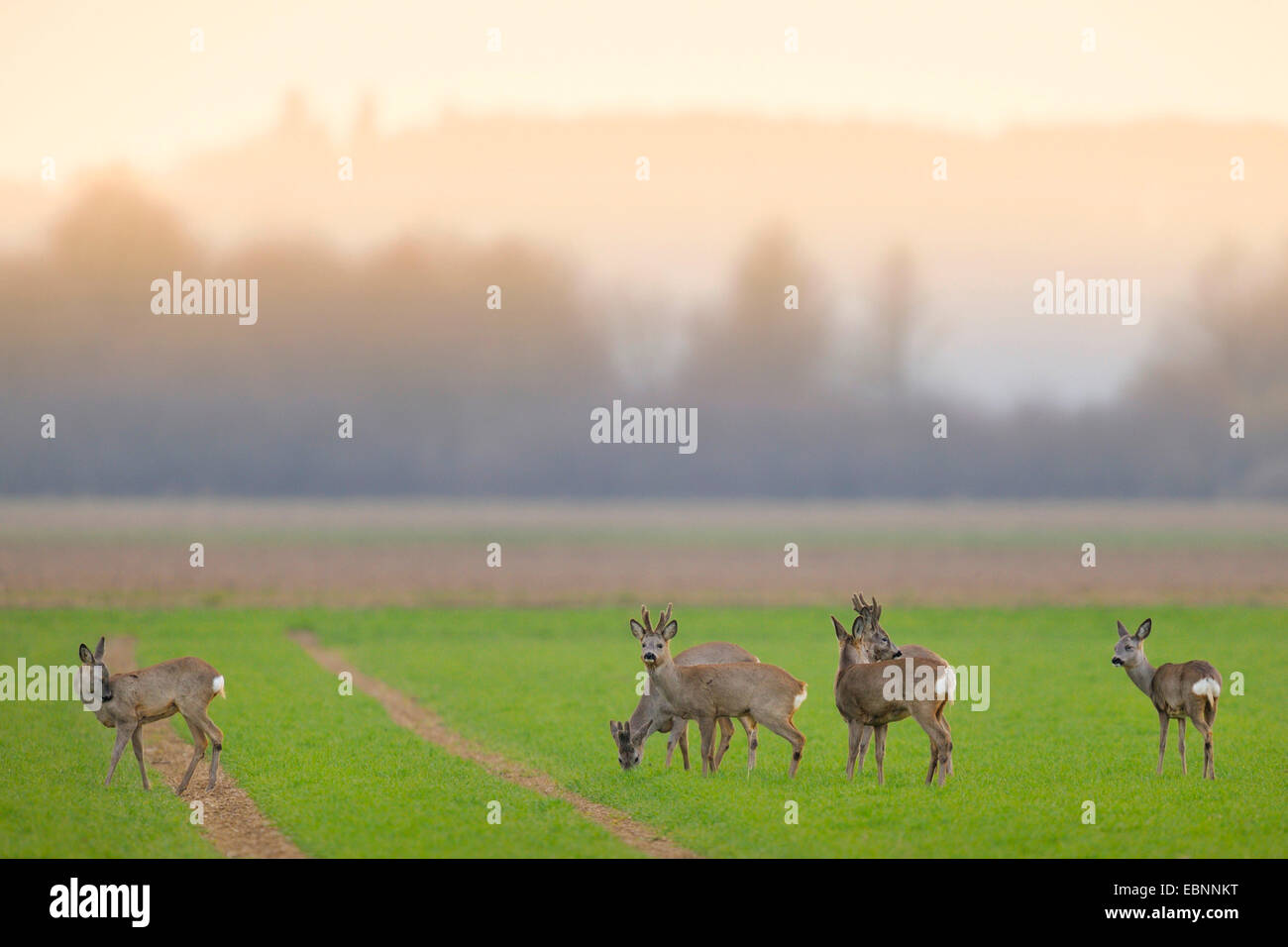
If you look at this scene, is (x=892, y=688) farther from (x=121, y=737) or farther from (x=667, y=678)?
(x=121, y=737)

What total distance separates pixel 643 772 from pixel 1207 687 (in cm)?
895

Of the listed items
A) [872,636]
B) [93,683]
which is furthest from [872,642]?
[93,683]

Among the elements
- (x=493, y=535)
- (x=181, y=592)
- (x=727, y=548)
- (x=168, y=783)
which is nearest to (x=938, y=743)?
(x=168, y=783)

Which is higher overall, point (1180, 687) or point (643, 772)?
point (1180, 687)

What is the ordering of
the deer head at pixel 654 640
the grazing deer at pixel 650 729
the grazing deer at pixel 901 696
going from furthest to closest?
1. the grazing deer at pixel 650 729
2. the deer head at pixel 654 640
3. the grazing deer at pixel 901 696

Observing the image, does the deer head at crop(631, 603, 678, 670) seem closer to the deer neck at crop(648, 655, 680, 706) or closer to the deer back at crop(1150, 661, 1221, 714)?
the deer neck at crop(648, 655, 680, 706)

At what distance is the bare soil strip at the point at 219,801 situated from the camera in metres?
15.9

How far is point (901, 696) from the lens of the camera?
18.6m

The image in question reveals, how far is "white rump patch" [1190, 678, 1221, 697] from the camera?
62.1 ft

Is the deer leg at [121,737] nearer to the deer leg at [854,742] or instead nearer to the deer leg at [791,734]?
the deer leg at [791,734]

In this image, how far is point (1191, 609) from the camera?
57.0 m

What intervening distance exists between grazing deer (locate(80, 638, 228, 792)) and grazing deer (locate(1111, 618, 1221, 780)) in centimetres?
1410

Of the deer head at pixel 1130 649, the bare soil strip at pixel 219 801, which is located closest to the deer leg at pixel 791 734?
the deer head at pixel 1130 649
